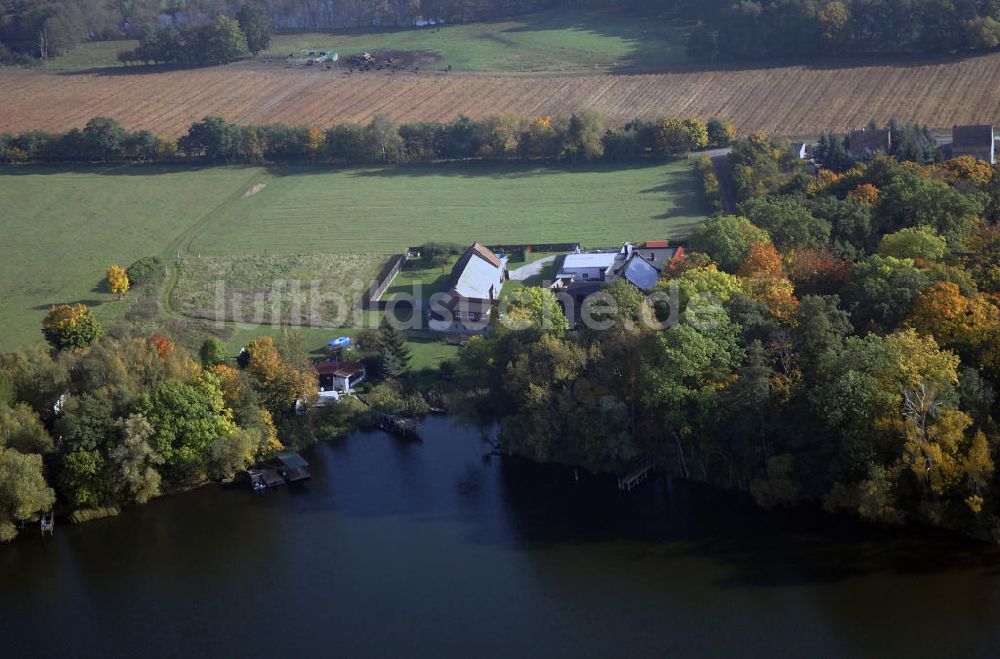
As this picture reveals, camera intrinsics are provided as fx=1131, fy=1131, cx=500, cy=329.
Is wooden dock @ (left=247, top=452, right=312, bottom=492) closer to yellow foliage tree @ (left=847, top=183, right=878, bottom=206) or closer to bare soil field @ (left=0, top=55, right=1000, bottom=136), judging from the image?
yellow foliage tree @ (left=847, top=183, right=878, bottom=206)

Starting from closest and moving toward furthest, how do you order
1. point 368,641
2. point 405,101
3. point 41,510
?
point 368,641
point 41,510
point 405,101

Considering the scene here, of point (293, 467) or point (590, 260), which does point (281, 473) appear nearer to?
point (293, 467)

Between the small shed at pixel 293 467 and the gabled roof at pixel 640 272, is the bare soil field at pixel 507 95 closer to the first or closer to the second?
the gabled roof at pixel 640 272

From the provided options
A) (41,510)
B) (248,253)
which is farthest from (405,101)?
(41,510)

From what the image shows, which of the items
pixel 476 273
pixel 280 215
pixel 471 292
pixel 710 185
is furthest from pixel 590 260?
pixel 280 215

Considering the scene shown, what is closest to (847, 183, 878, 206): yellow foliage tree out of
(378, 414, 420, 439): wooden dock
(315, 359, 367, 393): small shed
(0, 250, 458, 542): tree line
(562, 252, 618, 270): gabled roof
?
(562, 252, 618, 270): gabled roof

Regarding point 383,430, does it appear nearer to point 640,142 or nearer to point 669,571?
point 669,571
